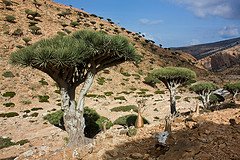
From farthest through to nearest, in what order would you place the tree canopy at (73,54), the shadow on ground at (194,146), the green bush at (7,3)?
the green bush at (7,3) < the tree canopy at (73,54) < the shadow on ground at (194,146)

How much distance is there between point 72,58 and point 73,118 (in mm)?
3078

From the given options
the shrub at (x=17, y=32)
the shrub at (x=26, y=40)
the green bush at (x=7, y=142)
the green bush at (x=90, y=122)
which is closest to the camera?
the green bush at (x=7, y=142)

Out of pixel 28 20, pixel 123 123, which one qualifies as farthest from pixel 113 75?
pixel 123 123

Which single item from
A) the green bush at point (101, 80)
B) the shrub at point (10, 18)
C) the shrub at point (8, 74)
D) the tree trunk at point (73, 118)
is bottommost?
the tree trunk at point (73, 118)

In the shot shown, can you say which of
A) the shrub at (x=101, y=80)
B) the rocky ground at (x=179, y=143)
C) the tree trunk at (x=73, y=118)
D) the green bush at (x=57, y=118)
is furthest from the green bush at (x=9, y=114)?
the shrub at (x=101, y=80)

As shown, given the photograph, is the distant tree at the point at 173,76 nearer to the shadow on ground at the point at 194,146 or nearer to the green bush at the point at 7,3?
the shadow on ground at the point at 194,146

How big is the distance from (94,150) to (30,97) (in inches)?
1232

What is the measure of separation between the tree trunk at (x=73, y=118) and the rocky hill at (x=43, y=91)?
0.94 metres

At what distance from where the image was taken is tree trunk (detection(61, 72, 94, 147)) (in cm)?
1417

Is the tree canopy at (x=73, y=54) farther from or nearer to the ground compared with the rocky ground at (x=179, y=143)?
farther from the ground

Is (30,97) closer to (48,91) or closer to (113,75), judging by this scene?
(48,91)

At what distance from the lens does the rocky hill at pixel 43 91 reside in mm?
20663

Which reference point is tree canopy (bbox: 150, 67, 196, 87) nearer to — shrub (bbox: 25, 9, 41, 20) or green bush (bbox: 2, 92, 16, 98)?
green bush (bbox: 2, 92, 16, 98)

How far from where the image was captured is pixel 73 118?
14.6 metres
